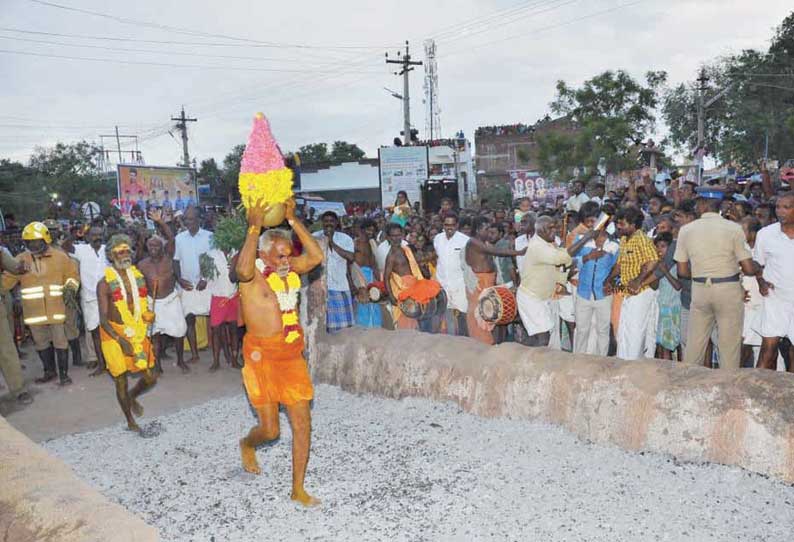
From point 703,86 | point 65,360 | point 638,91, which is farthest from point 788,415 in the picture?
point 703,86

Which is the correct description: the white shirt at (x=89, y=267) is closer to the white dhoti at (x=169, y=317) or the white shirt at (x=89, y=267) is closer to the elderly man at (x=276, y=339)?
the white dhoti at (x=169, y=317)

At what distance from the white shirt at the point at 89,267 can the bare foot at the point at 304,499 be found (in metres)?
5.77

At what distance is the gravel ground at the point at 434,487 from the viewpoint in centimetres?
374

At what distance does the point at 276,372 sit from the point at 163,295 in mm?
4466

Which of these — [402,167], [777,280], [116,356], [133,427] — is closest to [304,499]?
[133,427]

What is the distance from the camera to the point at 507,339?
348 inches

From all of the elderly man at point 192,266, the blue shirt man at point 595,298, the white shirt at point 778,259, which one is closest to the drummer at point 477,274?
the blue shirt man at point 595,298

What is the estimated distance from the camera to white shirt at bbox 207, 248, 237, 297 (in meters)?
8.56

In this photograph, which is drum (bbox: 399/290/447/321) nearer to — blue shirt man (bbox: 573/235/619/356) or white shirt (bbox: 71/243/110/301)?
blue shirt man (bbox: 573/235/619/356)

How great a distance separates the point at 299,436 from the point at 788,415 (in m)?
2.93

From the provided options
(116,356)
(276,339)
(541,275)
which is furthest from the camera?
(541,275)

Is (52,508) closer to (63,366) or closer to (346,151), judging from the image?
(63,366)

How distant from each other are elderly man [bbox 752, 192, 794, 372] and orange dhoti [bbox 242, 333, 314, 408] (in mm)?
4013

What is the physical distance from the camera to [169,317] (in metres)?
8.41
